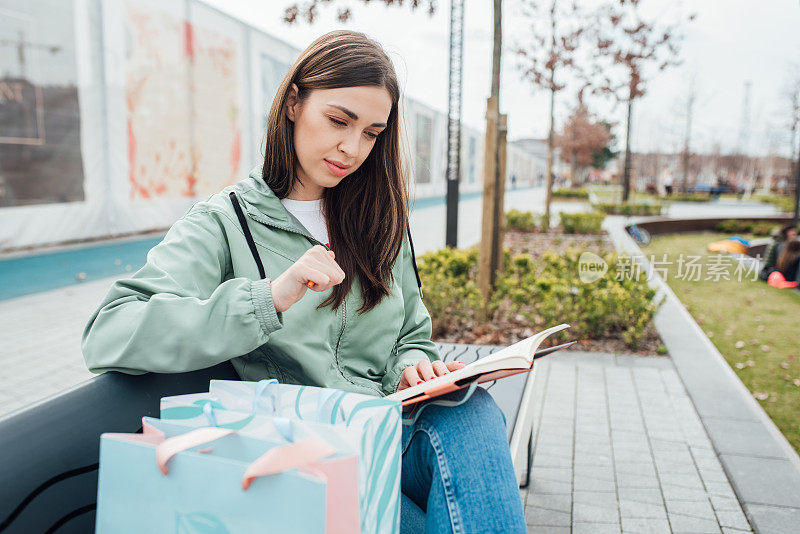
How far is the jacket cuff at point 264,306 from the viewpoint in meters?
1.22

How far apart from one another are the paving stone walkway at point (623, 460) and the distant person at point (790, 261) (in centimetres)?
436

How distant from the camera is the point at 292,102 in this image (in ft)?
5.35

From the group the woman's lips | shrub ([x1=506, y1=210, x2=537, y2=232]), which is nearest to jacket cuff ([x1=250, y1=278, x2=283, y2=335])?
the woman's lips

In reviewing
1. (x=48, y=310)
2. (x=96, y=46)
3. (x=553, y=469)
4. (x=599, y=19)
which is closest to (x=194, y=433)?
(x=553, y=469)

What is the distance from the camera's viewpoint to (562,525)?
2.38 meters

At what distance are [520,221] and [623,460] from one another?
984 centimetres

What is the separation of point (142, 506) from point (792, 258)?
847cm

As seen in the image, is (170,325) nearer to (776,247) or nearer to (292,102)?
(292,102)

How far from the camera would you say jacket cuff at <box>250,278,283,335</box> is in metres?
1.22

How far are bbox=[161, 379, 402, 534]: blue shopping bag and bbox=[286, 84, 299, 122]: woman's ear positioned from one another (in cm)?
80

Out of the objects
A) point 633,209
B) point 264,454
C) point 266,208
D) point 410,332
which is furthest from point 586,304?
point 633,209

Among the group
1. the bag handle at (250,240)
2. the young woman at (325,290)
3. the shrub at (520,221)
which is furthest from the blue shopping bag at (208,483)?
the shrub at (520,221)

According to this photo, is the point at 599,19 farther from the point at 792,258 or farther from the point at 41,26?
the point at 41,26

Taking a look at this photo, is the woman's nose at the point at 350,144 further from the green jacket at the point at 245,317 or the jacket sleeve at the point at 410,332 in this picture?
the jacket sleeve at the point at 410,332
